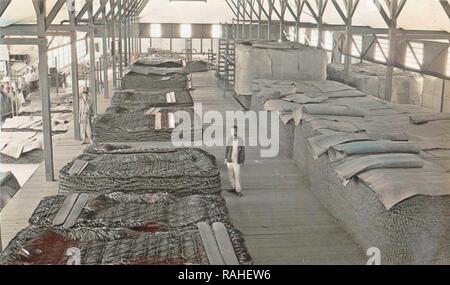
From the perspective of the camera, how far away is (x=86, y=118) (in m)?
13.5

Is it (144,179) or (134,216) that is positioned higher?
(144,179)

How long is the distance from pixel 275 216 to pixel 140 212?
2.47 m

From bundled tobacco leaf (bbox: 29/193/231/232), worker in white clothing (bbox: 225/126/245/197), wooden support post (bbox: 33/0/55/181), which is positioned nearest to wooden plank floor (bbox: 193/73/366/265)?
worker in white clothing (bbox: 225/126/245/197)

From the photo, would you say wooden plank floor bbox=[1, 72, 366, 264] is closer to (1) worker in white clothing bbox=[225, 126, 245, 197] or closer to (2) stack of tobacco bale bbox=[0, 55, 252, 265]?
(1) worker in white clothing bbox=[225, 126, 245, 197]

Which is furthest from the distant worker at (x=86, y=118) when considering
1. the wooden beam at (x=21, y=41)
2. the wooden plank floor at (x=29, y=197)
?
the wooden beam at (x=21, y=41)

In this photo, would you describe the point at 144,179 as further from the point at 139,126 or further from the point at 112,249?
the point at 139,126

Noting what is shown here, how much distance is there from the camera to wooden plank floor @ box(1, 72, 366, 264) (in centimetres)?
769

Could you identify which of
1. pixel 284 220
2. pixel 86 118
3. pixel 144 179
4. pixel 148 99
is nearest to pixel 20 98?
pixel 148 99

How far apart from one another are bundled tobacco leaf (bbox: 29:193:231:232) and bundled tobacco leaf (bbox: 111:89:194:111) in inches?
302

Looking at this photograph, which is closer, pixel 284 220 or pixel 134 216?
pixel 134 216

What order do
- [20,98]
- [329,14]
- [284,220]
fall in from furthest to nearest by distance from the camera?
[20,98], [329,14], [284,220]

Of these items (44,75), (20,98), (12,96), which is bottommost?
(20,98)

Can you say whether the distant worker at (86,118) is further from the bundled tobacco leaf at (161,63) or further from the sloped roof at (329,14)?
the bundled tobacco leaf at (161,63)
